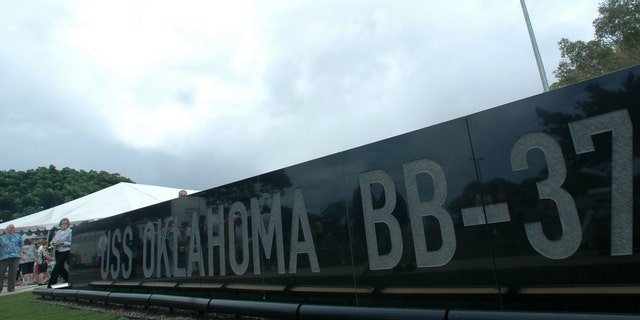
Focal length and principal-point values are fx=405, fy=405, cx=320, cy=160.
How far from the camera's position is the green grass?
6.32 meters

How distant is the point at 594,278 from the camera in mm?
Result: 2641

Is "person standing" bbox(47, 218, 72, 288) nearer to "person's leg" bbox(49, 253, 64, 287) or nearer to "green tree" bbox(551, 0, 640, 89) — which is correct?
"person's leg" bbox(49, 253, 64, 287)

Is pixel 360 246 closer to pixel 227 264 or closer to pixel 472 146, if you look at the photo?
pixel 472 146

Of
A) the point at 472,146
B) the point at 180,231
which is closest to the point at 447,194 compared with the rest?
the point at 472,146

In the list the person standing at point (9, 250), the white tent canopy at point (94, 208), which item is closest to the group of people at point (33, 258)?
the person standing at point (9, 250)

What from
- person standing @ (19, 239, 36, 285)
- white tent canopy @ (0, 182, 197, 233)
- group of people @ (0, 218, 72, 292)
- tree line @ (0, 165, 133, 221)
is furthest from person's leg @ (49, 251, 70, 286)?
tree line @ (0, 165, 133, 221)

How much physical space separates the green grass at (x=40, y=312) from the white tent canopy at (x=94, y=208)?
23.2 ft

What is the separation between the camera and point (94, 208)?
16250 mm

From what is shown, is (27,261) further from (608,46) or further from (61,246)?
(608,46)

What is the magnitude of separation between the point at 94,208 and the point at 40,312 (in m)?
10.1

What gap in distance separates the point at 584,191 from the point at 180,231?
556cm

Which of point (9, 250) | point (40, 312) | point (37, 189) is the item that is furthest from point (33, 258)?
point (37, 189)

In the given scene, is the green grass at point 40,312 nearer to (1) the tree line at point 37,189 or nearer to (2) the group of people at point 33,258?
(2) the group of people at point 33,258

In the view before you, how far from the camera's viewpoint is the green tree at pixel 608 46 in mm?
17250
